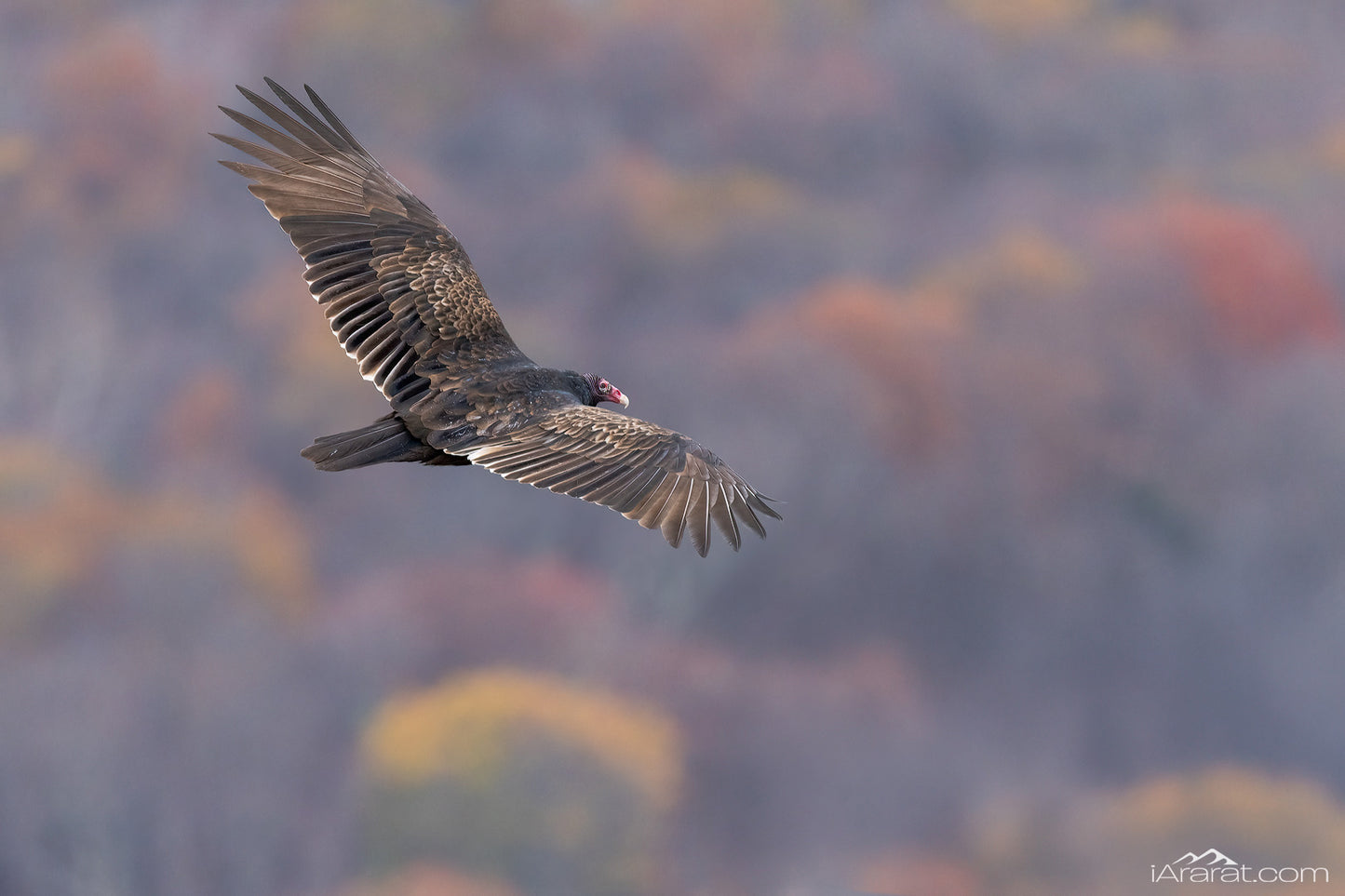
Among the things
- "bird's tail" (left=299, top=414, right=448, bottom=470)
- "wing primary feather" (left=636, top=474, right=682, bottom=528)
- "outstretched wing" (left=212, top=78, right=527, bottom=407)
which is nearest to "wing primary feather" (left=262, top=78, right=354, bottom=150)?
"outstretched wing" (left=212, top=78, right=527, bottom=407)

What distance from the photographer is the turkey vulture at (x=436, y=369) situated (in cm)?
972

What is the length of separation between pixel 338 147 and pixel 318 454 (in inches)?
137

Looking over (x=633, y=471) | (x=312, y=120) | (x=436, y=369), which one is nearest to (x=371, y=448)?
(x=436, y=369)

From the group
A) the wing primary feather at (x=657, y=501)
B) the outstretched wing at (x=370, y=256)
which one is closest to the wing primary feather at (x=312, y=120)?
the outstretched wing at (x=370, y=256)

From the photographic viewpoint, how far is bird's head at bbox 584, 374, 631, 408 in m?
11.7

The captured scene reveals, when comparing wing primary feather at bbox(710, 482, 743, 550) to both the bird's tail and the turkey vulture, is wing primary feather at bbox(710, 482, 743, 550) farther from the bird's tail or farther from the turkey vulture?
the bird's tail

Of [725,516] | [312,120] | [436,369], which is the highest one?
[312,120]

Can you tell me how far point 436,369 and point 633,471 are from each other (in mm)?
2214

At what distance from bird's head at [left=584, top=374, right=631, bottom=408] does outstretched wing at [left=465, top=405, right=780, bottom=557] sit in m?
1.19

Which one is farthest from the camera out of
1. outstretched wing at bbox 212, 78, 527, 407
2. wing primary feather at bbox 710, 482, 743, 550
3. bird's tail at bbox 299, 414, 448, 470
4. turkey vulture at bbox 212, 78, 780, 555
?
outstretched wing at bbox 212, 78, 527, 407

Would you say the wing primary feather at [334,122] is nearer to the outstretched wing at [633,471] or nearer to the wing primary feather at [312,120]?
the wing primary feather at [312,120]

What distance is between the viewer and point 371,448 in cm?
1060

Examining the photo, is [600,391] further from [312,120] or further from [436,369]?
[312,120]

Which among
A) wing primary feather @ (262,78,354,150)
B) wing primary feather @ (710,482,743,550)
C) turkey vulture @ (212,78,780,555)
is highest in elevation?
wing primary feather @ (262,78,354,150)
